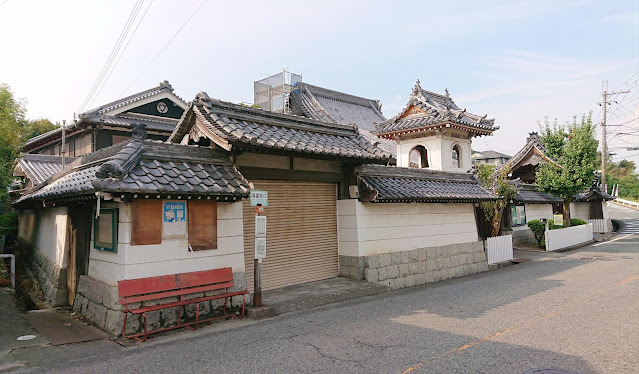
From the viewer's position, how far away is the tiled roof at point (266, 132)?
8.43 meters

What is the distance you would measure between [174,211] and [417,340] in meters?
5.09

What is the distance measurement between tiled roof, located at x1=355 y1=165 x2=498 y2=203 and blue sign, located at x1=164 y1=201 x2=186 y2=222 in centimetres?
514

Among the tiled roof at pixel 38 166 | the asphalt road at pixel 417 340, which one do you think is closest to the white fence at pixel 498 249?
the asphalt road at pixel 417 340

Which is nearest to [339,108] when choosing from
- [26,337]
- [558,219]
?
[558,219]

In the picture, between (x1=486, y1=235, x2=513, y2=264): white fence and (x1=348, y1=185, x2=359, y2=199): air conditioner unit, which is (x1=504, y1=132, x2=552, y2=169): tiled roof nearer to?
(x1=486, y1=235, x2=513, y2=264): white fence

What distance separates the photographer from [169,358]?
5.93 meters

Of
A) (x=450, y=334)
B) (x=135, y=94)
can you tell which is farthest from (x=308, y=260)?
(x=135, y=94)

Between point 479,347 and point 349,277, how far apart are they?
17.5 feet

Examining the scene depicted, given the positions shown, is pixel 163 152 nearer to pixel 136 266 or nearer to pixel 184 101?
pixel 136 266

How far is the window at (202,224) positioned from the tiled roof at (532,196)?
19163 millimetres

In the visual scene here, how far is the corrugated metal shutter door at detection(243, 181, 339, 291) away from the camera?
32.3 feet

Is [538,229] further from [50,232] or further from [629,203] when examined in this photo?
[629,203]

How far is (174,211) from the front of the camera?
25.4ft

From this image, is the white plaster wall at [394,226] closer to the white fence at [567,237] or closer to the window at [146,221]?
the window at [146,221]
